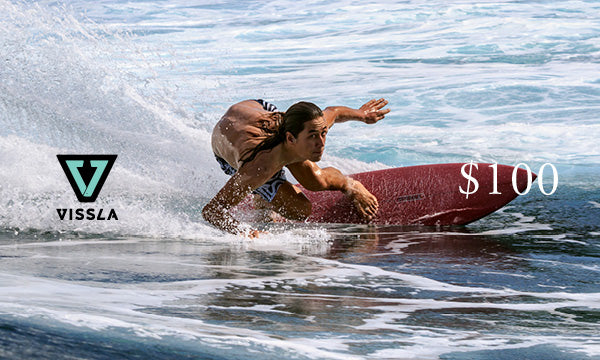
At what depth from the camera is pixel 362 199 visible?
6855 mm

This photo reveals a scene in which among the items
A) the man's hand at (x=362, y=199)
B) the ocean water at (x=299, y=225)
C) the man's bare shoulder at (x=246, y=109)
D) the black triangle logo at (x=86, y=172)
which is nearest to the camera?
the ocean water at (x=299, y=225)

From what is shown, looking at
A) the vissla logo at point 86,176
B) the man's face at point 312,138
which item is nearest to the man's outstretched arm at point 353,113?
the man's face at point 312,138

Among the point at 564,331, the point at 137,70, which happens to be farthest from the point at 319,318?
the point at 137,70

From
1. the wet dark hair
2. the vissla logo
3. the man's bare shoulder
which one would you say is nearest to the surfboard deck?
the man's bare shoulder

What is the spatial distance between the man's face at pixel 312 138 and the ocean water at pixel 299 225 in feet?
2.35

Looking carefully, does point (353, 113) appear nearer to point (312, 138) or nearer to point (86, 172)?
point (312, 138)

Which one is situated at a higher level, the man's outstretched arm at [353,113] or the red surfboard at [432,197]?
the man's outstretched arm at [353,113]

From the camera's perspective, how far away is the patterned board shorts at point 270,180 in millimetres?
6287

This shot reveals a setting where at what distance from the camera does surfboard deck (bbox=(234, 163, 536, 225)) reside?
6980 millimetres

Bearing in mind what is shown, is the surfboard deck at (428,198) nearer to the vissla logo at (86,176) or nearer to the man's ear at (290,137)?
the man's ear at (290,137)

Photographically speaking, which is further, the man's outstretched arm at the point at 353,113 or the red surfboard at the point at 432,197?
the red surfboard at the point at 432,197

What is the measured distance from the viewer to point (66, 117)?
8.83 metres

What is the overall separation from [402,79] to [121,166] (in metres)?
10.2

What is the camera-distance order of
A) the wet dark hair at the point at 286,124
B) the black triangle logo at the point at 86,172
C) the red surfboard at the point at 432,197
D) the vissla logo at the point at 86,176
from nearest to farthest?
the wet dark hair at the point at 286,124 < the vissla logo at the point at 86,176 < the red surfboard at the point at 432,197 < the black triangle logo at the point at 86,172
